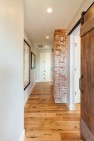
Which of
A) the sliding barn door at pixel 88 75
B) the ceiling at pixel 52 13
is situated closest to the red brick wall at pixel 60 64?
the ceiling at pixel 52 13

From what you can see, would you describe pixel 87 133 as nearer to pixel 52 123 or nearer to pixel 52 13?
pixel 52 123

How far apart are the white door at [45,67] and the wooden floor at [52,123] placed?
650cm

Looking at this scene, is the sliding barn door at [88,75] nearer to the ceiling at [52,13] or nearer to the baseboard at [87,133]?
the baseboard at [87,133]

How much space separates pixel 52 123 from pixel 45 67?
793cm

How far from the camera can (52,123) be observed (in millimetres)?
3305

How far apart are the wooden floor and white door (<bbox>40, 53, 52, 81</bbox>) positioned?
21.3 ft

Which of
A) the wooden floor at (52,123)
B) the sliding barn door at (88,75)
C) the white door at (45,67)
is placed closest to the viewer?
the sliding barn door at (88,75)

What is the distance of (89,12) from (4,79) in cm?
162

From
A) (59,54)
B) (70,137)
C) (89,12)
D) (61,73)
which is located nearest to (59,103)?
(61,73)

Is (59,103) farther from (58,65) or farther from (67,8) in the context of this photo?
(67,8)

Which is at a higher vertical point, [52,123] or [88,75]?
[88,75]

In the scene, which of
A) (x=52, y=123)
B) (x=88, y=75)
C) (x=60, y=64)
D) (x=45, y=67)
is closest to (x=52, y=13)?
(x=88, y=75)

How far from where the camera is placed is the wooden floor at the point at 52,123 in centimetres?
268

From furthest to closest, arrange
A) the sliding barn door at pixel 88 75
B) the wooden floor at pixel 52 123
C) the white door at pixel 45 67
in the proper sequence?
the white door at pixel 45 67
the wooden floor at pixel 52 123
the sliding barn door at pixel 88 75
